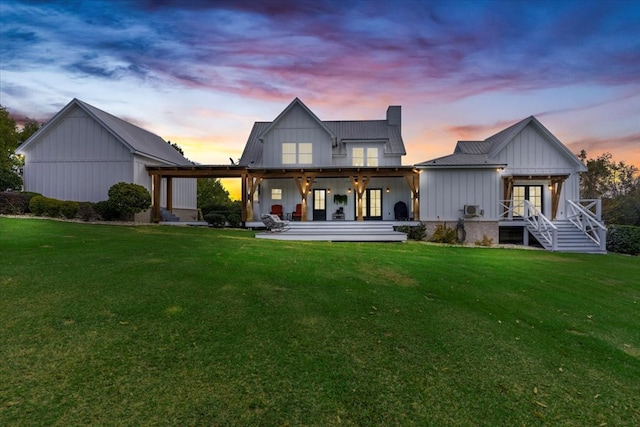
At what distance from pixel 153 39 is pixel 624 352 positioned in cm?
1848

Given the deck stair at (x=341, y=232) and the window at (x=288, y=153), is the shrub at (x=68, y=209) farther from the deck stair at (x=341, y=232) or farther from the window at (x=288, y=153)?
the window at (x=288, y=153)

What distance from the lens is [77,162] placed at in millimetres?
18625

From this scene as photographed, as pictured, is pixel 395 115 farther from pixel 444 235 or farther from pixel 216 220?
pixel 216 220

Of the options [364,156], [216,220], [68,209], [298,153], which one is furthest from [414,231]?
[68,209]

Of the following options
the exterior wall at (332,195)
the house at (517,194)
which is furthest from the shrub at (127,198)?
the house at (517,194)

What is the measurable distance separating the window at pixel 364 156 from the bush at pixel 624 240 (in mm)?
13081

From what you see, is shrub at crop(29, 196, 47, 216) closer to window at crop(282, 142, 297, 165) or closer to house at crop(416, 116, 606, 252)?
window at crop(282, 142, 297, 165)

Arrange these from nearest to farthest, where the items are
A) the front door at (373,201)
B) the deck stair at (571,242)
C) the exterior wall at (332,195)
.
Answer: the deck stair at (571,242)
the exterior wall at (332,195)
the front door at (373,201)

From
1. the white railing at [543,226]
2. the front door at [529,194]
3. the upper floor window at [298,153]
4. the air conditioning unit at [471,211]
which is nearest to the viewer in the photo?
the white railing at [543,226]

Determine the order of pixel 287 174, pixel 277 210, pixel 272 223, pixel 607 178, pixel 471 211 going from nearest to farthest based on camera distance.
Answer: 1. pixel 272 223
2. pixel 471 211
3. pixel 287 174
4. pixel 277 210
5. pixel 607 178

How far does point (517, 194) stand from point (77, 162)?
84.5ft

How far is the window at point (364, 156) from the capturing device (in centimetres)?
2211

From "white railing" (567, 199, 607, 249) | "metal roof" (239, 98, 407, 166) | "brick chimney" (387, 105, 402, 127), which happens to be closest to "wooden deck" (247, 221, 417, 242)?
"metal roof" (239, 98, 407, 166)

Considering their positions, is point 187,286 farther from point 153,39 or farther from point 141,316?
point 153,39
